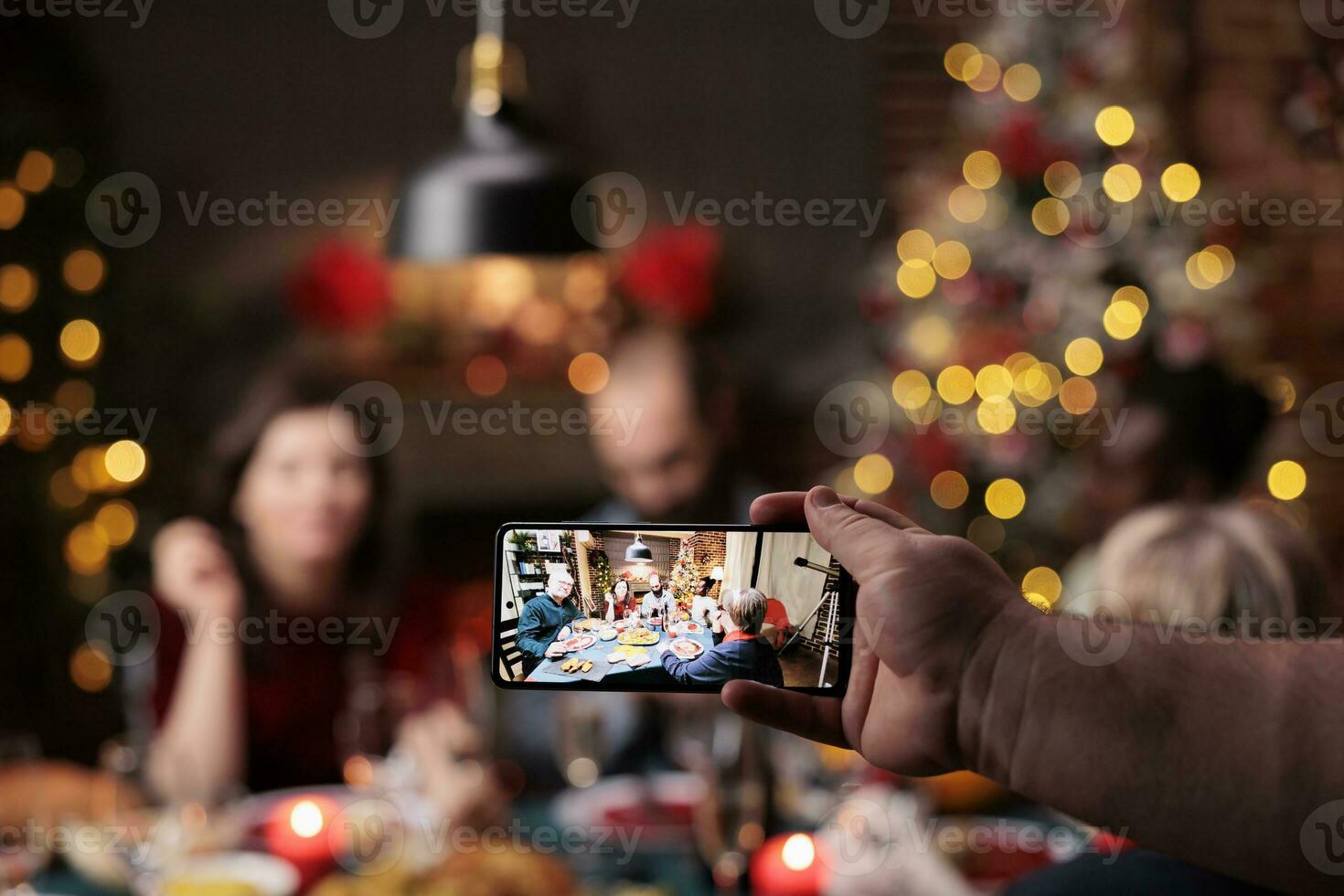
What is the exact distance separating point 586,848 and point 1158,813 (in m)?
0.93

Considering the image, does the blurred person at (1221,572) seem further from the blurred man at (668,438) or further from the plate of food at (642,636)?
the blurred man at (668,438)

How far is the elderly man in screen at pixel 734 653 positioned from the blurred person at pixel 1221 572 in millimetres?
741

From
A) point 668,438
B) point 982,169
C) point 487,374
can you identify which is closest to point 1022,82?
point 982,169

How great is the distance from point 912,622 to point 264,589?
2167 millimetres

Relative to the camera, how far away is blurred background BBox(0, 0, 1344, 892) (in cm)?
258

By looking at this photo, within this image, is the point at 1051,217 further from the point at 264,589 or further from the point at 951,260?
the point at 264,589

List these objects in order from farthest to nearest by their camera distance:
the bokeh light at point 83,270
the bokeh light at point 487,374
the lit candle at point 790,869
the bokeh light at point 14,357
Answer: the bokeh light at point 487,374 → the bokeh light at point 83,270 → the bokeh light at point 14,357 → the lit candle at point 790,869

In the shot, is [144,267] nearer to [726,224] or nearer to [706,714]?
[726,224]

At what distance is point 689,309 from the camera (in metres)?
3.20

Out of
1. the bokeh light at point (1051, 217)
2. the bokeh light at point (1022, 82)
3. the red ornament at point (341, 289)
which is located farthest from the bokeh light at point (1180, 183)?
the red ornament at point (341, 289)

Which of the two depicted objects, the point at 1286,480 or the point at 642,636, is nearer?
the point at 642,636

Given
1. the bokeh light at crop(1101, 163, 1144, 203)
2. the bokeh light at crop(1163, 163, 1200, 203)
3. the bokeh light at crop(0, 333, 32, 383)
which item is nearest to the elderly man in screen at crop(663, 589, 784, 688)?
the bokeh light at crop(1101, 163, 1144, 203)

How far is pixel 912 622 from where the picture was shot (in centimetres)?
70

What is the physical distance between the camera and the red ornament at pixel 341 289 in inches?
124
